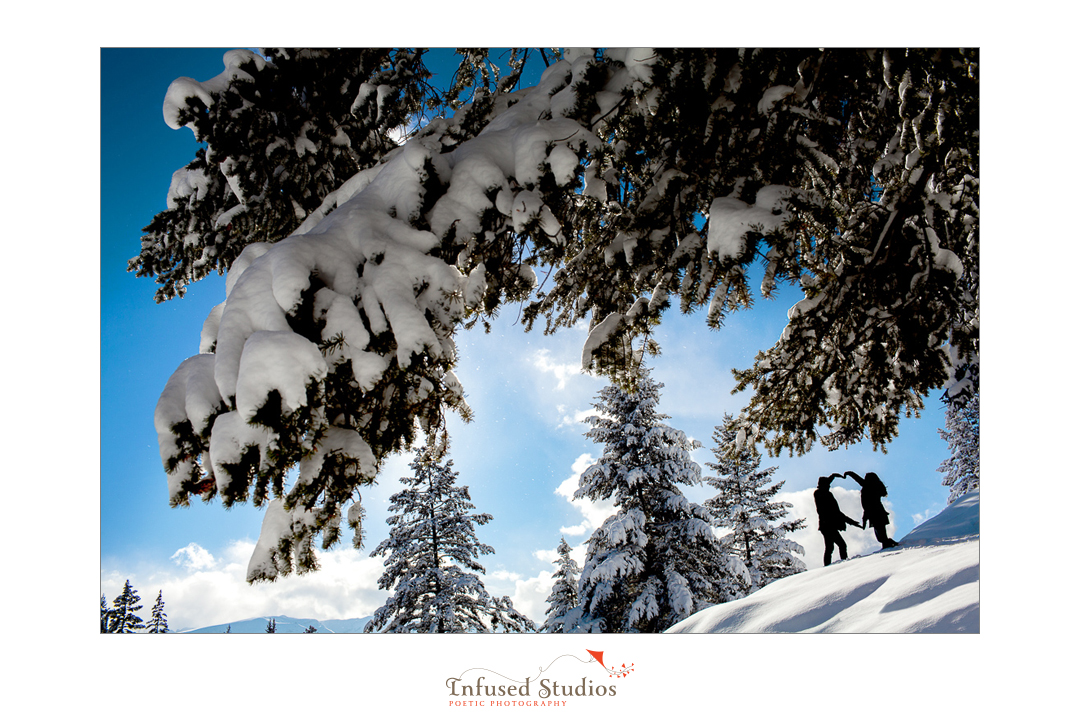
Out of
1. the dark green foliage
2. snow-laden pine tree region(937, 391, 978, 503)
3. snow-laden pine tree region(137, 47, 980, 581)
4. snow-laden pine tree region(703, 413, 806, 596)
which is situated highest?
the dark green foliage

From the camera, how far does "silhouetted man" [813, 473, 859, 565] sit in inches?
207

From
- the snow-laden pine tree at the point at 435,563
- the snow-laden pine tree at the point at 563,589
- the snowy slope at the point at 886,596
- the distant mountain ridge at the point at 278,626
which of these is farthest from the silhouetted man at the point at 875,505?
the snow-laden pine tree at the point at 563,589

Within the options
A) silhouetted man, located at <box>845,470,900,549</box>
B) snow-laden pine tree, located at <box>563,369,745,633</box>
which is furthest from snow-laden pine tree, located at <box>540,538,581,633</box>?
silhouetted man, located at <box>845,470,900,549</box>

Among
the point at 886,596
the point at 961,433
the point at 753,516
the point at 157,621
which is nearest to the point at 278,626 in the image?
the point at 157,621

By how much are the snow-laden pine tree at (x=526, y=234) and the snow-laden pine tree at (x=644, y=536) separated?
22.3ft

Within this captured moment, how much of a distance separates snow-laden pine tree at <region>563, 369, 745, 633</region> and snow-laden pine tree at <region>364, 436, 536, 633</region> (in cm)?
252
